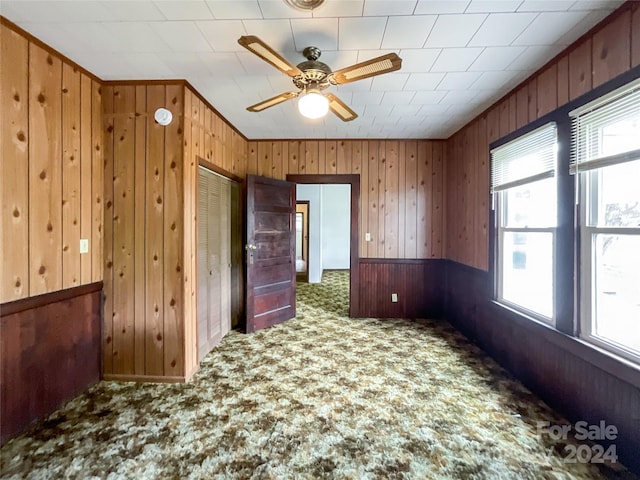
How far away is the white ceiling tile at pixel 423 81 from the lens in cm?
243

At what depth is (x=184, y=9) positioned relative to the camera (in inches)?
66.7

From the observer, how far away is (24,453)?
175cm

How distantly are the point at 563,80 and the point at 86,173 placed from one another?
375cm

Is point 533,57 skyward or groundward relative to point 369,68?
skyward

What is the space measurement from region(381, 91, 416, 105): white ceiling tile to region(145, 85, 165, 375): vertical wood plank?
2045mm

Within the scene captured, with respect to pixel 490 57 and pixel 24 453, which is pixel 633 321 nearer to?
pixel 490 57

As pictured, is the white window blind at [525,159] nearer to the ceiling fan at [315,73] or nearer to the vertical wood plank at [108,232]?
the ceiling fan at [315,73]

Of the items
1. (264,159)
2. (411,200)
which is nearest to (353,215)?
(411,200)

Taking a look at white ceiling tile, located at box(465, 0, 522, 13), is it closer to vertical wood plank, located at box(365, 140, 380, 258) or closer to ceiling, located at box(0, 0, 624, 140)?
ceiling, located at box(0, 0, 624, 140)

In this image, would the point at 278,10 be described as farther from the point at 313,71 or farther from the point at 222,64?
the point at 222,64

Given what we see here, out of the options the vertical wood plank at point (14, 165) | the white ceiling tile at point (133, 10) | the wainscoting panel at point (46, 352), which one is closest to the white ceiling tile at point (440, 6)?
the white ceiling tile at point (133, 10)

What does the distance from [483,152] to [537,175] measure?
3.36 feet

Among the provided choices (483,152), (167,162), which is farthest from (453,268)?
(167,162)

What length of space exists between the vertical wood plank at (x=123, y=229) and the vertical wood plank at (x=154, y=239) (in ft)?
0.45
